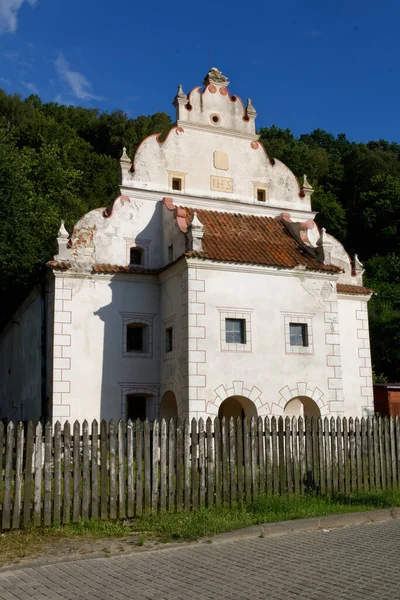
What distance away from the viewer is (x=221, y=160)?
75.7ft

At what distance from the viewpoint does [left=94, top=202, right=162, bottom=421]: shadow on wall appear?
2008cm

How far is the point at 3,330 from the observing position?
3566cm

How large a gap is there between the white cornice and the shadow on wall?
3.21 metres

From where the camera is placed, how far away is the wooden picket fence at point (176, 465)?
1002 centimetres

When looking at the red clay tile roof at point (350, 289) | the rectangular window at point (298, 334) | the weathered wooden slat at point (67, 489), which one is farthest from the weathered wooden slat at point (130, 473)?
the red clay tile roof at point (350, 289)

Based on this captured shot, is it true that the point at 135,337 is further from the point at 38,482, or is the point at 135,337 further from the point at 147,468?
the point at 38,482

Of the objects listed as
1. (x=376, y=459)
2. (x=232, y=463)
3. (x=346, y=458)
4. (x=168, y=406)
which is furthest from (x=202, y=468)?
(x=168, y=406)

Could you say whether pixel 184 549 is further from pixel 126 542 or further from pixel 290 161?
pixel 290 161

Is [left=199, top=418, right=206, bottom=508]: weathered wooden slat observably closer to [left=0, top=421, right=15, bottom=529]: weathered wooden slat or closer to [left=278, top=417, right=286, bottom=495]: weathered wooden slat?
[left=278, top=417, right=286, bottom=495]: weathered wooden slat

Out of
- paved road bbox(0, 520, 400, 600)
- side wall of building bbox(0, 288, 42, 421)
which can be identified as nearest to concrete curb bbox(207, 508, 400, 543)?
paved road bbox(0, 520, 400, 600)

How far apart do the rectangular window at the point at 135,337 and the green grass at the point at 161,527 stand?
9.79 m

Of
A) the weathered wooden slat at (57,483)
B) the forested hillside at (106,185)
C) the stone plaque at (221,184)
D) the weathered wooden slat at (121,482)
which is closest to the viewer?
the weathered wooden slat at (57,483)

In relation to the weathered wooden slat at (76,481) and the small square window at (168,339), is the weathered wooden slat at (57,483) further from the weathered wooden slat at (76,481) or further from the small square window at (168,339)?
the small square window at (168,339)

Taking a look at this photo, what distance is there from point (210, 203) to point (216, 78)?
16.7 feet
